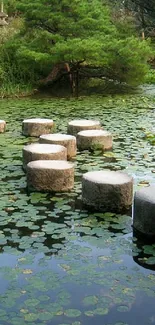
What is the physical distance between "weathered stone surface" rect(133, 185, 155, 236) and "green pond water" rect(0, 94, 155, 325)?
0.12 meters

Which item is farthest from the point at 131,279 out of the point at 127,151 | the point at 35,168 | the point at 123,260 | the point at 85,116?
the point at 85,116

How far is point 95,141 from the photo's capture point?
755cm

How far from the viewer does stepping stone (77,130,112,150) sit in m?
7.54

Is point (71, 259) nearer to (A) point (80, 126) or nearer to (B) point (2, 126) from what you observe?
(A) point (80, 126)

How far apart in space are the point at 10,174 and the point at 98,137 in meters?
1.79

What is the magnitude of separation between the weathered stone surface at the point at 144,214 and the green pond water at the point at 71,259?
0.12m

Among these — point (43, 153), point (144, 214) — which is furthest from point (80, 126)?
point (144, 214)

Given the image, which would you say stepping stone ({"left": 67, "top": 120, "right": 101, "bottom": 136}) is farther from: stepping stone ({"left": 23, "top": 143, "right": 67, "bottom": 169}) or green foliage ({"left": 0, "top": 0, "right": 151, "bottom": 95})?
green foliage ({"left": 0, "top": 0, "right": 151, "bottom": 95})

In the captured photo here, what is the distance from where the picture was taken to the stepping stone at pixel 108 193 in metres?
4.99

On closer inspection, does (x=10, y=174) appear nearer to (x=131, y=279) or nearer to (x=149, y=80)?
(x=131, y=279)

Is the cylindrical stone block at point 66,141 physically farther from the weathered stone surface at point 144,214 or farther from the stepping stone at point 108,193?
the weathered stone surface at point 144,214

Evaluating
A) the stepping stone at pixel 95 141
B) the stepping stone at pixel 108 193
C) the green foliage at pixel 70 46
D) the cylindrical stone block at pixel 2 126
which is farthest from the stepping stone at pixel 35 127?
the green foliage at pixel 70 46

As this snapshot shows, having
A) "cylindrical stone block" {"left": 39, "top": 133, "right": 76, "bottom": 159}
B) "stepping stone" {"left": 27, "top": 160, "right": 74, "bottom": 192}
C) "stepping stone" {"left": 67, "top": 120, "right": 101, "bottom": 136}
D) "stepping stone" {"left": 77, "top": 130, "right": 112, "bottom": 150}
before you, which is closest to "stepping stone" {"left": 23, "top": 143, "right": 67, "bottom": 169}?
"cylindrical stone block" {"left": 39, "top": 133, "right": 76, "bottom": 159}

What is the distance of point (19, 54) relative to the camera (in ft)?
43.7
